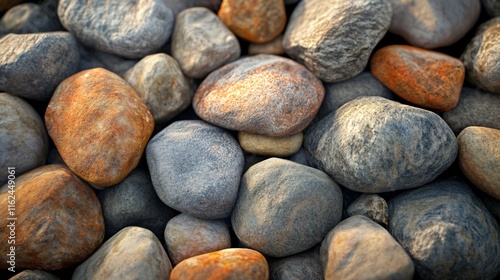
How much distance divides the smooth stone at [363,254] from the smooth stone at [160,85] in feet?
4.47

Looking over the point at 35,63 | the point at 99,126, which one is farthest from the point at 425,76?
the point at 35,63

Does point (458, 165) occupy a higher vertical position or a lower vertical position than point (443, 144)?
lower

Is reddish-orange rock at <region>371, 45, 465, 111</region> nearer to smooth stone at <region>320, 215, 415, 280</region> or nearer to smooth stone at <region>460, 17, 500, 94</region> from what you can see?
smooth stone at <region>460, 17, 500, 94</region>

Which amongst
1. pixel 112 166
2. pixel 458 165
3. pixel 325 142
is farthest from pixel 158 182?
pixel 458 165

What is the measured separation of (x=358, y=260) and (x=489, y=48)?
65.1 inches

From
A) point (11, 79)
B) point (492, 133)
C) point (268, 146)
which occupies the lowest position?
point (268, 146)

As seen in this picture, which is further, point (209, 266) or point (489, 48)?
point (489, 48)

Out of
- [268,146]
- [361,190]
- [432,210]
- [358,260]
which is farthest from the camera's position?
[268,146]

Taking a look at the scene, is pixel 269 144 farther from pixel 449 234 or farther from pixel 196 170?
pixel 449 234

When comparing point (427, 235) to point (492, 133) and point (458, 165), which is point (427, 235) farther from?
point (492, 133)

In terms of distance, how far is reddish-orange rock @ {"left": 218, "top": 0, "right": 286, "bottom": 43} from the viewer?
8.71 ft

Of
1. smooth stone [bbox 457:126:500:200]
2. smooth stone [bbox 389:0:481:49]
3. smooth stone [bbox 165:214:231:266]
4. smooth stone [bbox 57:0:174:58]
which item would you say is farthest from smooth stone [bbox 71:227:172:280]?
smooth stone [bbox 389:0:481:49]

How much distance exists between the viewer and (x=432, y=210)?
6.95ft

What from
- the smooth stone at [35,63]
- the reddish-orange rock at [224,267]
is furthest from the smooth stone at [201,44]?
the reddish-orange rock at [224,267]
